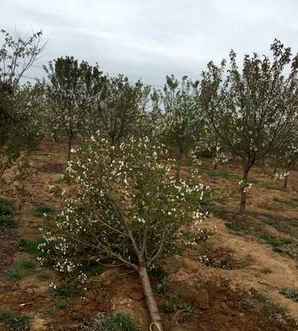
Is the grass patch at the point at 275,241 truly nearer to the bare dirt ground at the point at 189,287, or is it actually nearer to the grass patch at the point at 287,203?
the bare dirt ground at the point at 189,287

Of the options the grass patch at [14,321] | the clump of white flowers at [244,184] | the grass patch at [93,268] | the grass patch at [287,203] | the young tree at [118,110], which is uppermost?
the young tree at [118,110]

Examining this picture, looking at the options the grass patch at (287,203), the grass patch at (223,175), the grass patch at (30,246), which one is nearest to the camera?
the grass patch at (30,246)

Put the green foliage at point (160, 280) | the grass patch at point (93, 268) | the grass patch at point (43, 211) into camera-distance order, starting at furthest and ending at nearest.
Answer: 1. the grass patch at point (43, 211)
2. the grass patch at point (93, 268)
3. the green foliage at point (160, 280)

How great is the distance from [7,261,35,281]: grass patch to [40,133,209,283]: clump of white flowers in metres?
0.47

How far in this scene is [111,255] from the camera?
15.2 meters

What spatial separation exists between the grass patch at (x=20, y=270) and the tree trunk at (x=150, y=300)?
3.38 m

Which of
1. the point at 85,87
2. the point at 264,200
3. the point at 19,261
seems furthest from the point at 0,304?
the point at 264,200

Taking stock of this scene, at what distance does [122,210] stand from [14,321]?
4433 mm

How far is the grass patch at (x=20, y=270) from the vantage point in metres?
15.0

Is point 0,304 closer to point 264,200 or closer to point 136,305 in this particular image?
point 136,305

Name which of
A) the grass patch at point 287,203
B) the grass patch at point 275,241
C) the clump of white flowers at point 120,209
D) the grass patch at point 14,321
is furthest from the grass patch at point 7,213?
the grass patch at point 287,203

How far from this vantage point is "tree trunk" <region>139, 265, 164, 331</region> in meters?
12.5

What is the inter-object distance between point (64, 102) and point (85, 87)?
4.96ft

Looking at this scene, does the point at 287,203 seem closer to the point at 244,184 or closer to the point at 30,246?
the point at 244,184
